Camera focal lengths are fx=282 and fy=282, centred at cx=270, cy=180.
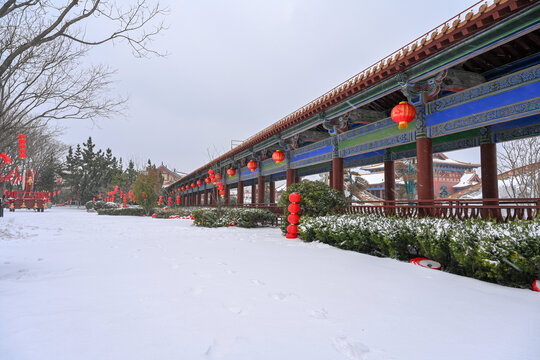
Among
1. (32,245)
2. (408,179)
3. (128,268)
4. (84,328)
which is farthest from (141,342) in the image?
(408,179)

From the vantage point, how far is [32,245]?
580cm

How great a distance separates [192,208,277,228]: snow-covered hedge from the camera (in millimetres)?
10719

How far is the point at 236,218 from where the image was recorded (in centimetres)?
1105

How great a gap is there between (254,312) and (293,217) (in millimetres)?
5258

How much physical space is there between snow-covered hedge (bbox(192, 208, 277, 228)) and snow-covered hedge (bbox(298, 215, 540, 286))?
201 inches

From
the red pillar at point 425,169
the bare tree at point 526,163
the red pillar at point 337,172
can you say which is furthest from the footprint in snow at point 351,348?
the bare tree at point 526,163

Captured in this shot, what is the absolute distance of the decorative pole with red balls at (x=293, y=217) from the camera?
7.65 metres

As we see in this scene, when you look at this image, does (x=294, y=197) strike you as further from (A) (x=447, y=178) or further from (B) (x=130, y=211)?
(A) (x=447, y=178)

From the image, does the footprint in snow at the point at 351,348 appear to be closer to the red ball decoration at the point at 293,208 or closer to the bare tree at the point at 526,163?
the red ball decoration at the point at 293,208

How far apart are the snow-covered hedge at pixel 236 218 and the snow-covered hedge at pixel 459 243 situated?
5.11 m

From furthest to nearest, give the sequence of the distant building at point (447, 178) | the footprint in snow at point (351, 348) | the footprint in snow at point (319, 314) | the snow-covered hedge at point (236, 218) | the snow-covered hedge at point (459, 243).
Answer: the distant building at point (447, 178), the snow-covered hedge at point (236, 218), the snow-covered hedge at point (459, 243), the footprint in snow at point (319, 314), the footprint in snow at point (351, 348)

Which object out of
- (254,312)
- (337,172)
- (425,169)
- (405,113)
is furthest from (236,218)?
(254,312)

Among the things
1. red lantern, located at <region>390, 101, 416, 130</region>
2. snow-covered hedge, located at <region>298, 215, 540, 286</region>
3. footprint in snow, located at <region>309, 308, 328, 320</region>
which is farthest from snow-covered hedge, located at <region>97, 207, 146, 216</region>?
footprint in snow, located at <region>309, 308, 328, 320</region>

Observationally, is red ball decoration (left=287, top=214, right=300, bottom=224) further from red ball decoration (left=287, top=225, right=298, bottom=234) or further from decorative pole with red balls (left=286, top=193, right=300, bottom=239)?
red ball decoration (left=287, top=225, right=298, bottom=234)
